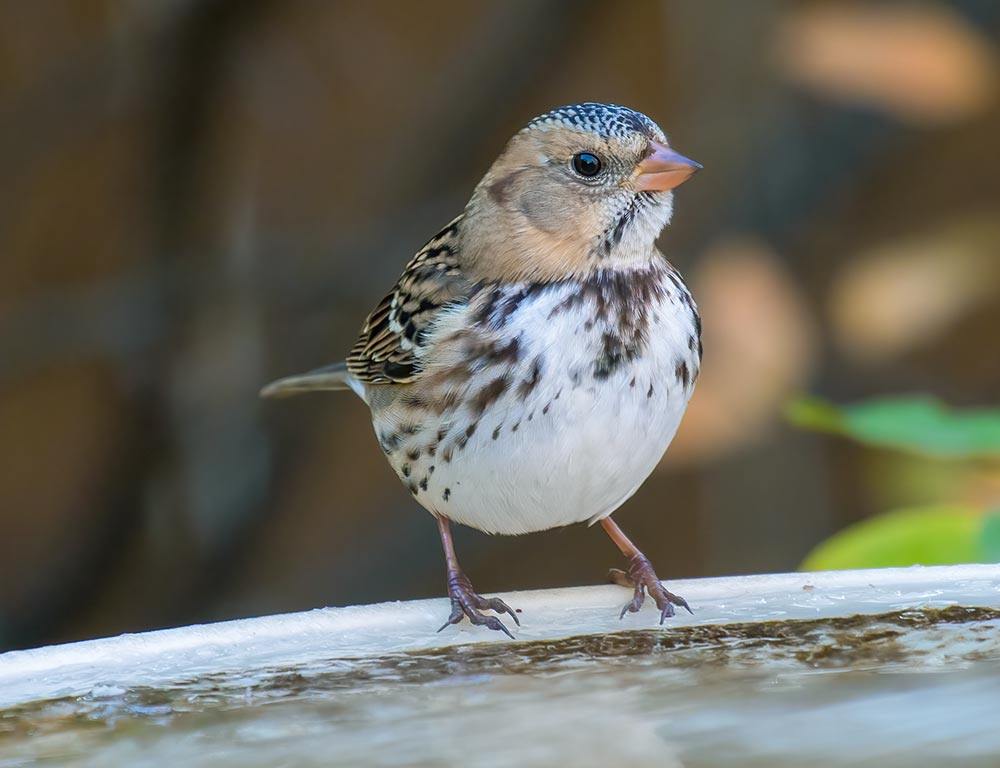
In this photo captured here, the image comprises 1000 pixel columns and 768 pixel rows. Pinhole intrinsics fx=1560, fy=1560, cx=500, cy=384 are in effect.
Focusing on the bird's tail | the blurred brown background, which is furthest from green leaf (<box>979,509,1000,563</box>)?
the blurred brown background

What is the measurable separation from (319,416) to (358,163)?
0.92 metres

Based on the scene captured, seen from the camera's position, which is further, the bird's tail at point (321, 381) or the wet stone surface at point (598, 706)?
the bird's tail at point (321, 381)

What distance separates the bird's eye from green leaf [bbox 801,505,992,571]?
72cm

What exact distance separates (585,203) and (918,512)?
0.71m

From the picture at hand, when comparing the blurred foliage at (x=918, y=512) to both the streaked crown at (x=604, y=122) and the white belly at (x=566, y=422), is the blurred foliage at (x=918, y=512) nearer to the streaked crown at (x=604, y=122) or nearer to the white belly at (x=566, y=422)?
the white belly at (x=566, y=422)

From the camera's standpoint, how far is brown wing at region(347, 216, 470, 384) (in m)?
2.58

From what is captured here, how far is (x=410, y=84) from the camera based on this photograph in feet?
16.9

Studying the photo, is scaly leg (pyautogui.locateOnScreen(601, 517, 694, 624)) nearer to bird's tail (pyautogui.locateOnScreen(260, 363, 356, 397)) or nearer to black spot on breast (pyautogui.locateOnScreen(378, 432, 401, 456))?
black spot on breast (pyautogui.locateOnScreen(378, 432, 401, 456))

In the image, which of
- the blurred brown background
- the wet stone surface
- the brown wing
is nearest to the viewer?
the wet stone surface

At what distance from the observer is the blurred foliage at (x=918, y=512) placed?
2.22 metres

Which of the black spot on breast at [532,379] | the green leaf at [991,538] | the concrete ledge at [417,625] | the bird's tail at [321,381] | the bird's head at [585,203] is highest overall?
the bird's head at [585,203]

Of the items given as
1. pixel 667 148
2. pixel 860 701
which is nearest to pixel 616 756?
pixel 860 701

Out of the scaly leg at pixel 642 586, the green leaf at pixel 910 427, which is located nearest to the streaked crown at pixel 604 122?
the green leaf at pixel 910 427

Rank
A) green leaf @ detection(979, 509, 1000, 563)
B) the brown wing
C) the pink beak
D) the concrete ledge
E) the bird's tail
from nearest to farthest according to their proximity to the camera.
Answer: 1. the concrete ledge
2. green leaf @ detection(979, 509, 1000, 563)
3. the pink beak
4. the brown wing
5. the bird's tail
